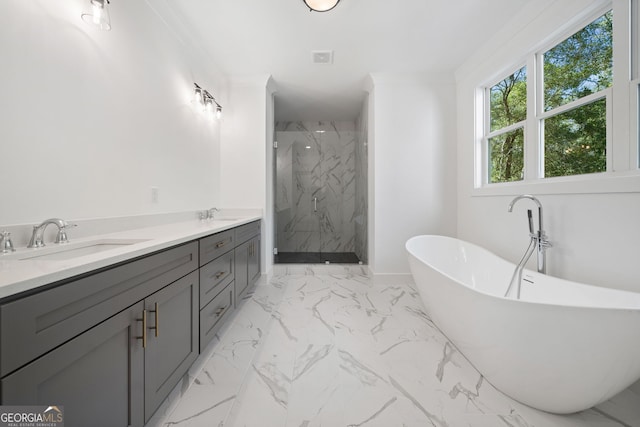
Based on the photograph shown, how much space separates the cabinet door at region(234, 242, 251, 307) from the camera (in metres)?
2.22

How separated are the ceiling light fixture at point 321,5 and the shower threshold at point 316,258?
113 inches

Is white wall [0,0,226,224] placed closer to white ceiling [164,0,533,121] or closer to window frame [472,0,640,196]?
white ceiling [164,0,533,121]

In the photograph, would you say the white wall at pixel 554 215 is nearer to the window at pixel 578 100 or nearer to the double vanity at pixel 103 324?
the window at pixel 578 100

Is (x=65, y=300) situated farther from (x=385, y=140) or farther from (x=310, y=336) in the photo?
(x=385, y=140)

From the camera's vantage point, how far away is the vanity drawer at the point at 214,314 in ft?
5.11

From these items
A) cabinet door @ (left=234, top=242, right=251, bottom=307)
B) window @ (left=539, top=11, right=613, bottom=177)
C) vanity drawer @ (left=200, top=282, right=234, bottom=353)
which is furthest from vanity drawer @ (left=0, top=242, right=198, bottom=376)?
window @ (left=539, top=11, right=613, bottom=177)

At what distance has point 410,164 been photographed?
10.5ft

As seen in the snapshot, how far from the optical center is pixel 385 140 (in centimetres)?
319

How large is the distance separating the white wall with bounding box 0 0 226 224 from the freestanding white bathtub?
2.08 metres

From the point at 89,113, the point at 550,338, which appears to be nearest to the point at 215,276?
the point at 89,113

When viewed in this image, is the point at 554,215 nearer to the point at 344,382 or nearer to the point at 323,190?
the point at 344,382

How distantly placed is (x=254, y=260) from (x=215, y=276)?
1.07 metres

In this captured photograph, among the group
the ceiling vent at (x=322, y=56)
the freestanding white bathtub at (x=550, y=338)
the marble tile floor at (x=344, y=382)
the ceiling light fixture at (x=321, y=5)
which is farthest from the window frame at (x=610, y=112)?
the ceiling vent at (x=322, y=56)

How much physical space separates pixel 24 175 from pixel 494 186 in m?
3.33
